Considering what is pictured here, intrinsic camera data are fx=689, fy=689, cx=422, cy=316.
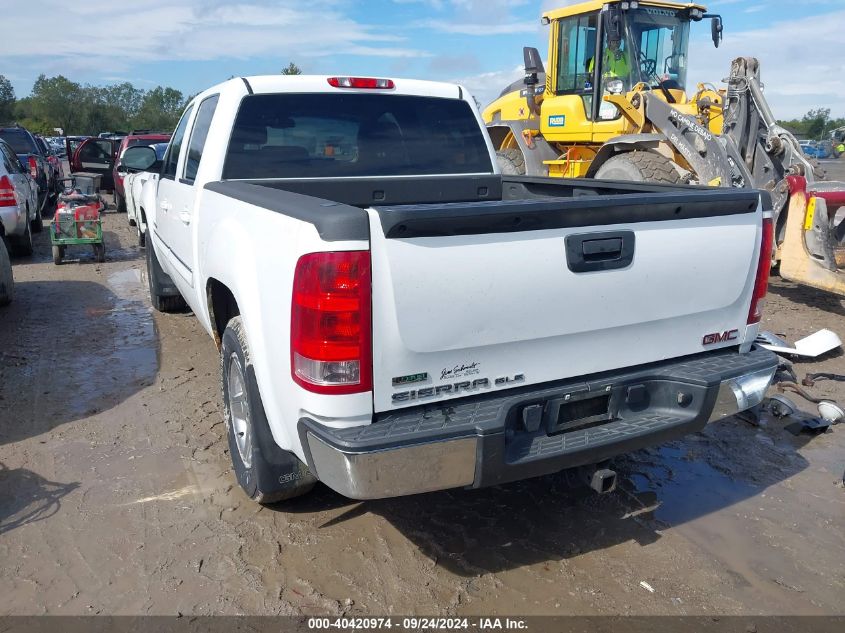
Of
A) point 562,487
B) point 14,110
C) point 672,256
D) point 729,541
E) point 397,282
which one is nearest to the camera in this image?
point 397,282

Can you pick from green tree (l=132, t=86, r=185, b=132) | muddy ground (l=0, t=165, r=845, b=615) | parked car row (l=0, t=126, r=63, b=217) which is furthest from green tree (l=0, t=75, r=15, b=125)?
muddy ground (l=0, t=165, r=845, b=615)

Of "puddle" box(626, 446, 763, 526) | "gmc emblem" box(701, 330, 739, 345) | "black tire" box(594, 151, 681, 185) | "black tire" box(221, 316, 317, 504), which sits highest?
"black tire" box(594, 151, 681, 185)

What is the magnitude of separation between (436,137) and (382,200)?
2.13 ft

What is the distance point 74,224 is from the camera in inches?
384

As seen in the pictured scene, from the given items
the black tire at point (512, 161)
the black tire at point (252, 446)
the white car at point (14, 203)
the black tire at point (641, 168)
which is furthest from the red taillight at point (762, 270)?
the white car at point (14, 203)

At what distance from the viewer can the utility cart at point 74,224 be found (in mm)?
9695

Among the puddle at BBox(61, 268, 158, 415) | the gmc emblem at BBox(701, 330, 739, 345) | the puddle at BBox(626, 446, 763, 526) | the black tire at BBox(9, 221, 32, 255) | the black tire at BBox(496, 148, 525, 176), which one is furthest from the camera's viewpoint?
the black tire at BBox(496, 148, 525, 176)

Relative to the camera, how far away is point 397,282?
8.09ft

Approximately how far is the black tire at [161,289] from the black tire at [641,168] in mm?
4939

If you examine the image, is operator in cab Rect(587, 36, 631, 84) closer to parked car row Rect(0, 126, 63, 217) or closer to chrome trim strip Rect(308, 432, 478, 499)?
chrome trim strip Rect(308, 432, 478, 499)

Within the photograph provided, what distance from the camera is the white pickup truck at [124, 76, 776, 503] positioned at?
8.14 ft

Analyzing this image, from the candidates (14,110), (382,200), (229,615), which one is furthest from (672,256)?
(14,110)

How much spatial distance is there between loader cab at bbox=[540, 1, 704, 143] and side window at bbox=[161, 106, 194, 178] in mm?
5858

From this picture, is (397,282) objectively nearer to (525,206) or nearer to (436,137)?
(525,206)
